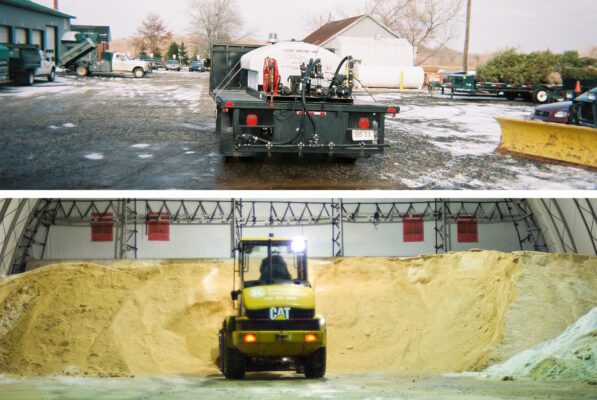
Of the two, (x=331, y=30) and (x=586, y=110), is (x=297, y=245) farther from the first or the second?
(x=586, y=110)

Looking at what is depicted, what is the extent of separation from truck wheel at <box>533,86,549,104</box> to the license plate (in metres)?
6.18

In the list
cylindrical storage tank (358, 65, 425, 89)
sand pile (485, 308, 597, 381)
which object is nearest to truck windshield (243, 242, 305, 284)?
cylindrical storage tank (358, 65, 425, 89)

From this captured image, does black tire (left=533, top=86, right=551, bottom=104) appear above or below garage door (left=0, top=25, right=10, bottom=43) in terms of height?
below

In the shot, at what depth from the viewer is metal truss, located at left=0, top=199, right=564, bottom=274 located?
1172cm

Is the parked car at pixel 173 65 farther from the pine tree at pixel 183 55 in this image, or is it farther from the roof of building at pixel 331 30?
the roof of building at pixel 331 30

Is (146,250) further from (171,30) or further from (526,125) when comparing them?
(526,125)

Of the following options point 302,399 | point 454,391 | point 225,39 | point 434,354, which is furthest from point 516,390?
point 225,39

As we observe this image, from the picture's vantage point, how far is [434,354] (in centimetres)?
1079

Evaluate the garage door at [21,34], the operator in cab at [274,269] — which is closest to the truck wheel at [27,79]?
the garage door at [21,34]

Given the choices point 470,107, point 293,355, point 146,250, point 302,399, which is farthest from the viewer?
point 146,250

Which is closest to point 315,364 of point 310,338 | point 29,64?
point 310,338

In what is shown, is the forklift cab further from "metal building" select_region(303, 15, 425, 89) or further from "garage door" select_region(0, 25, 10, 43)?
"garage door" select_region(0, 25, 10, 43)

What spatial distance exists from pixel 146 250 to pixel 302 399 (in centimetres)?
700

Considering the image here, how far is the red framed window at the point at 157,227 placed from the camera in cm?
1323
